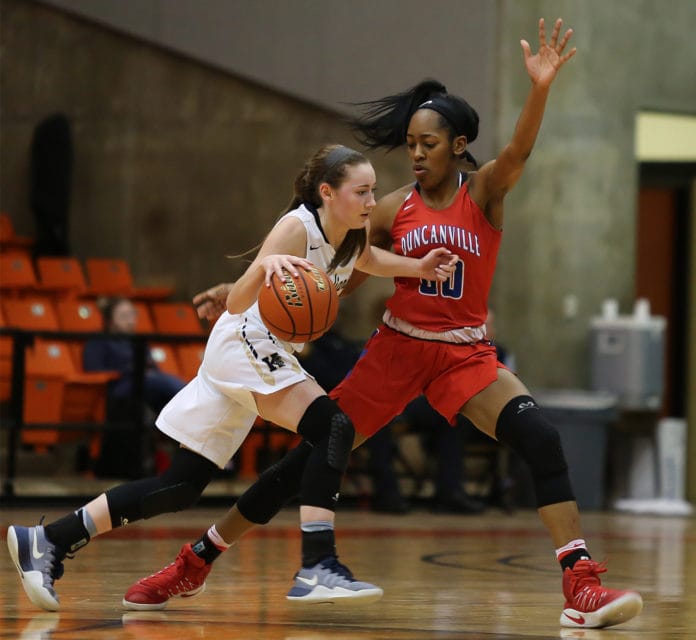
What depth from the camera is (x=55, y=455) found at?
10.4m

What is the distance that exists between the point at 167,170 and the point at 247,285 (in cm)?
908

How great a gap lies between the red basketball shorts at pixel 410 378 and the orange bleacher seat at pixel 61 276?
7.44 metres

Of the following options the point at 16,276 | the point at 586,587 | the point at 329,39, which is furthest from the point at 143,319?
the point at 586,587

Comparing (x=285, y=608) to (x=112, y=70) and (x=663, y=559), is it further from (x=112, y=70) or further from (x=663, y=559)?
(x=112, y=70)

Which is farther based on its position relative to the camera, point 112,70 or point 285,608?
point 112,70

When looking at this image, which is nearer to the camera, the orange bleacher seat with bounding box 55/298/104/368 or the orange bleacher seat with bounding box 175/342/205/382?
the orange bleacher seat with bounding box 175/342/205/382

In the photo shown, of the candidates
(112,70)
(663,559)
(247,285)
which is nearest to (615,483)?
(663,559)

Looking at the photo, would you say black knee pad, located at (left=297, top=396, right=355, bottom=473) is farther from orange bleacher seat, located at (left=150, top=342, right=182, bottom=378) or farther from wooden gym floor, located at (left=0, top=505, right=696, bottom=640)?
orange bleacher seat, located at (left=150, top=342, right=182, bottom=378)

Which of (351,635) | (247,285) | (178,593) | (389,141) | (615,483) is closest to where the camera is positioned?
(351,635)

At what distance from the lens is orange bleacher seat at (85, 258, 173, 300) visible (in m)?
11.8

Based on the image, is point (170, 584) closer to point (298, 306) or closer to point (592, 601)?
point (298, 306)

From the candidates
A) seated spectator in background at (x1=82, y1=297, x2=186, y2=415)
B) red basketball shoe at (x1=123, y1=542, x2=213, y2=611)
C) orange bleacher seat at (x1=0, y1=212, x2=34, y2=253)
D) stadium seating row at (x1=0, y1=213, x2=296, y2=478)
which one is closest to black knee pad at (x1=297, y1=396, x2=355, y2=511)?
red basketball shoe at (x1=123, y1=542, x2=213, y2=611)

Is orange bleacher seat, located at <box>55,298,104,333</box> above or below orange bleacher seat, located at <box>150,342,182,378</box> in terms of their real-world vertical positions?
above

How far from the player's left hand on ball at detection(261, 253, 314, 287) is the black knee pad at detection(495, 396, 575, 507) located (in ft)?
2.79
